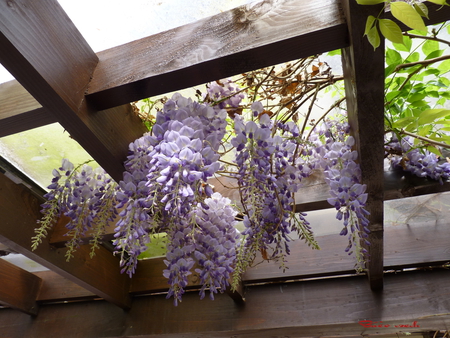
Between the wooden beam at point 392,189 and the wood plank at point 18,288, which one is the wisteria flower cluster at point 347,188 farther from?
the wood plank at point 18,288

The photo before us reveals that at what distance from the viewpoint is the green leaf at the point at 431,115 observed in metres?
1.18

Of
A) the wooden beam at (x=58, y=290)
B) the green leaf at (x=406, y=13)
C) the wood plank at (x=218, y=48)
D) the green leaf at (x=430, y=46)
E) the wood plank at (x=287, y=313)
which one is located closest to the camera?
the green leaf at (x=406, y=13)

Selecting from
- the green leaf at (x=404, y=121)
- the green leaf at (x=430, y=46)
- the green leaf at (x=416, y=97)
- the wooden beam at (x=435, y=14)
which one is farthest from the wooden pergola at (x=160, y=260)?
the green leaf at (x=430, y=46)

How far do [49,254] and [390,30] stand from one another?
1.84 metres

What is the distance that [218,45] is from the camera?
1059 millimetres

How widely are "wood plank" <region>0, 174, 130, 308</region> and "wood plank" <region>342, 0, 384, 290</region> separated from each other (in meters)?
1.49

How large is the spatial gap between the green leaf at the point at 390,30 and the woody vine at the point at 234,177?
17.6 inches

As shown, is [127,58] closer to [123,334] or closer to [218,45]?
[218,45]

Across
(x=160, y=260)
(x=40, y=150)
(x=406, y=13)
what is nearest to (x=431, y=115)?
(x=406, y=13)

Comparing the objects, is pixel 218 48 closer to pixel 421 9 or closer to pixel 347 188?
pixel 421 9

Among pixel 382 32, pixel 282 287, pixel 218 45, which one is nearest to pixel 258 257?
pixel 282 287

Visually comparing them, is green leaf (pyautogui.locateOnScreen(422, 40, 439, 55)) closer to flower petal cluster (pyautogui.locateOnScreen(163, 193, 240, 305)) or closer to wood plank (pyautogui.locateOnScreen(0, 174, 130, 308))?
flower petal cluster (pyautogui.locateOnScreen(163, 193, 240, 305))

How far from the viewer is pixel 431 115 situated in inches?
47.1

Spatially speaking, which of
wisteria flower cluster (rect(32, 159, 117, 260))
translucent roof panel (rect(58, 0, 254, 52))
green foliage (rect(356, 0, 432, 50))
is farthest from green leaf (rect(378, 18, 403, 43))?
wisteria flower cluster (rect(32, 159, 117, 260))
